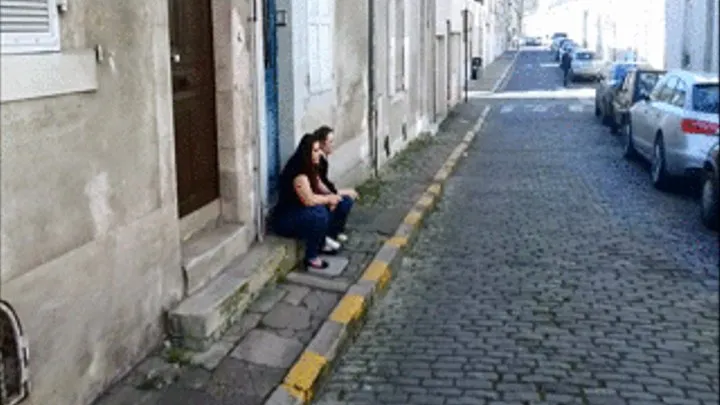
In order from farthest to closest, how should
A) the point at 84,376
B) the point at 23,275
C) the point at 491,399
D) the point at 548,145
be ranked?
the point at 548,145, the point at 491,399, the point at 84,376, the point at 23,275

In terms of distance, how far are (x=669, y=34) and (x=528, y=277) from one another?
5247mm

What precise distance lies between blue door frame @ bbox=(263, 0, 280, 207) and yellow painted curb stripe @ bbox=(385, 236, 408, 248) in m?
1.28

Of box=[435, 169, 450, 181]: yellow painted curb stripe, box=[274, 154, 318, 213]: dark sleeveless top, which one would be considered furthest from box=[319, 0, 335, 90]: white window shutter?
box=[435, 169, 450, 181]: yellow painted curb stripe

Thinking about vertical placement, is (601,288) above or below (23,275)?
below

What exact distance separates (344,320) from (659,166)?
256 inches

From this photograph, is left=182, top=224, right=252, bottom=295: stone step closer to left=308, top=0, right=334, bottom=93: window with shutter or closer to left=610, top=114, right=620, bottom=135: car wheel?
left=308, top=0, right=334, bottom=93: window with shutter

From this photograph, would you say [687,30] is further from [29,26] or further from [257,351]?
[257,351]

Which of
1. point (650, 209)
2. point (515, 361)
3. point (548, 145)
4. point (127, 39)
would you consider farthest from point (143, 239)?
point (548, 145)

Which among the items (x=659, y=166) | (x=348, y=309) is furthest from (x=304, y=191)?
(x=659, y=166)

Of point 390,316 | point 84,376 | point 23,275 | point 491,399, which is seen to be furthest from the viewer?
point 390,316

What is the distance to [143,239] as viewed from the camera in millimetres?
5402

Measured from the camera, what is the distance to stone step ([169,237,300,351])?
18.8 feet

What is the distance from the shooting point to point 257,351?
5.89 metres

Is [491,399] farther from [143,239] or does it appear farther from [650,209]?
[650,209]
